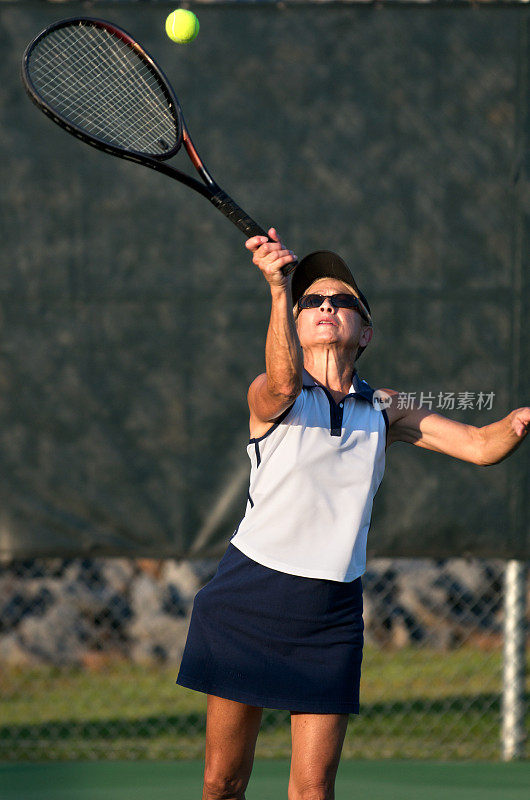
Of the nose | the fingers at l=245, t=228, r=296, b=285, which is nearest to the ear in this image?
the nose

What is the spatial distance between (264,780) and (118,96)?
2280mm

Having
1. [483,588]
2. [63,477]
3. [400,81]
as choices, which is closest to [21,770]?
[63,477]

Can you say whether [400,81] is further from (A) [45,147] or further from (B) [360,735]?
(B) [360,735]

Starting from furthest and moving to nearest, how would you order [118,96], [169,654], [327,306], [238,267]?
[169,654]
[238,267]
[118,96]
[327,306]

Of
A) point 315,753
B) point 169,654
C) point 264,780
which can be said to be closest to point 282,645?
point 315,753

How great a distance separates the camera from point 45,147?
3.89m

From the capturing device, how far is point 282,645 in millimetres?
2455

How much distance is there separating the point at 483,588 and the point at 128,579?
2.09m

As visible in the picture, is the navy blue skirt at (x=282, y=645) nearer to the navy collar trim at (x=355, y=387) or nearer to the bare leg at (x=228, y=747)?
the bare leg at (x=228, y=747)

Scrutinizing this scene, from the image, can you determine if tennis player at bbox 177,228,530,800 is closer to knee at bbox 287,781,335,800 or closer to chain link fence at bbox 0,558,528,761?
knee at bbox 287,781,335,800

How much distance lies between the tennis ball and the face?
1285 mm

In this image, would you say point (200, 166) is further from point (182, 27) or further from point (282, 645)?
point (282, 645)

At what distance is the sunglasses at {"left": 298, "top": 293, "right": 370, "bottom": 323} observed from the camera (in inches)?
101

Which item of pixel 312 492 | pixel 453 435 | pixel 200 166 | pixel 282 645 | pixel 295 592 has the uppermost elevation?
pixel 200 166
